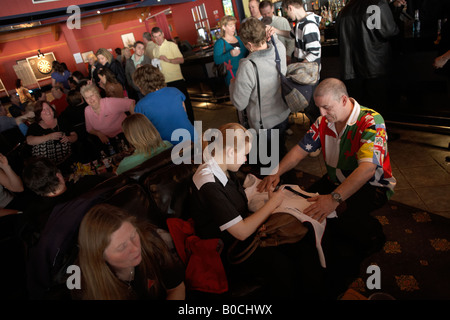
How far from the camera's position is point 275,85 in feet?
7.96

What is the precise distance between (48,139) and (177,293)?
2.74 meters

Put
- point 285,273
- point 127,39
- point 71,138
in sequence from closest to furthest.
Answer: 1. point 285,273
2. point 71,138
3. point 127,39

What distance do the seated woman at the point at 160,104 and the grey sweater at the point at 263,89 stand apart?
2.43ft

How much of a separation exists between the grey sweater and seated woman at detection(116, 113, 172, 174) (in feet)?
Answer: 2.63

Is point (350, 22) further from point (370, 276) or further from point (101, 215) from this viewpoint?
point (101, 215)

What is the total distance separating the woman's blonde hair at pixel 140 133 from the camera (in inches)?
88.7

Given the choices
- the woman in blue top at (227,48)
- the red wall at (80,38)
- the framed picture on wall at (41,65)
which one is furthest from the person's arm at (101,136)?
the framed picture on wall at (41,65)

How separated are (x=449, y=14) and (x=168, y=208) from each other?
303 centimetres

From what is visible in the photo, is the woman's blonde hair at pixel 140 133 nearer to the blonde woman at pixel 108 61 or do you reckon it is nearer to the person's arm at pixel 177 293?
the person's arm at pixel 177 293

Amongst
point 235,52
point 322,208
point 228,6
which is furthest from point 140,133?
point 228,6

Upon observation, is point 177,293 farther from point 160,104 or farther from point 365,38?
point 365,38

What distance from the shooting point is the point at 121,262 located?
1.26 m

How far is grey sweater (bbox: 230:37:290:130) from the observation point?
2.34m
